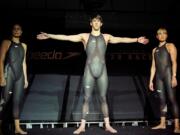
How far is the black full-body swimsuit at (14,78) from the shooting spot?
5.12 metres

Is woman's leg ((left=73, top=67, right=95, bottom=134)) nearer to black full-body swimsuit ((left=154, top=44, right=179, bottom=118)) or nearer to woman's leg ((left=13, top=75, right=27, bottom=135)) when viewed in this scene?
woman's leg ((left=13, top=75, right=27, bottom=135))

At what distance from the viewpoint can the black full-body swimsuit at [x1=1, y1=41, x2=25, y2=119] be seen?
512 centimetres

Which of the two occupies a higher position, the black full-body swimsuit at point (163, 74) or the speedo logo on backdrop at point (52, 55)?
the speedo logo on backdrop at point (52, 55)

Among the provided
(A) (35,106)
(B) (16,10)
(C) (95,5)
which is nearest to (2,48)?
(A) (35,106)

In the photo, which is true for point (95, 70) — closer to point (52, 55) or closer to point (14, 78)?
point (14, 78)

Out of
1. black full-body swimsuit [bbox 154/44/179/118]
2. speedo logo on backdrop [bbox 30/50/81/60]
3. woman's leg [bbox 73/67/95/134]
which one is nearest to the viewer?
woman's leg [bbox 73/67/95/134]

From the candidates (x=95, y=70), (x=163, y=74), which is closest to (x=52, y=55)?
(x=95, y=70)

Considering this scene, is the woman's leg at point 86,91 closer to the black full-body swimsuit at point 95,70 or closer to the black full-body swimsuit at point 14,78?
the black full-body swimsuit at point 95,70

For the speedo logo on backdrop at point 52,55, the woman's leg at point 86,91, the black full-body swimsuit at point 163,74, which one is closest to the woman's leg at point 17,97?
the woman's leg at point 86,91

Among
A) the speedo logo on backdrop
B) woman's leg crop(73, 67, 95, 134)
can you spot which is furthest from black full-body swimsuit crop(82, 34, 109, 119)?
A: the speedo logo on backdrop

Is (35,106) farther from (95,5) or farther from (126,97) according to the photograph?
(95,5)

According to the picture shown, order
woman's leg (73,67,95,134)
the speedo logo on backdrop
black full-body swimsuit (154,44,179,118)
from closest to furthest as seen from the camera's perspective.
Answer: woman's leg (73,67,95,134)
black full-body swimsuit (154,44,179,118)
the speedo logo on backdrop

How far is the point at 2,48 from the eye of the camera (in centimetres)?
517

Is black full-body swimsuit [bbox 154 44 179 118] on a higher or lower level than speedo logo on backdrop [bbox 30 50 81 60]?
lower
